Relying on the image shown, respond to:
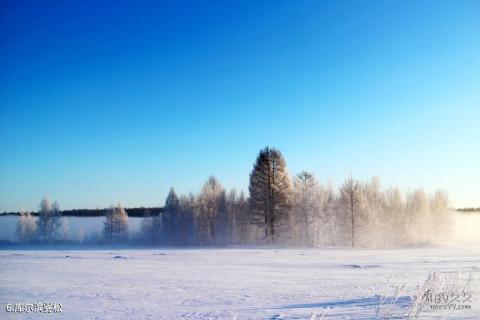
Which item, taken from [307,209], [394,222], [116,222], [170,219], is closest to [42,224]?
[116,222]

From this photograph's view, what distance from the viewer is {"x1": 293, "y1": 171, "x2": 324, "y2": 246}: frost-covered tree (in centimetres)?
5538

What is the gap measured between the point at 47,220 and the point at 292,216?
48131 millimetres

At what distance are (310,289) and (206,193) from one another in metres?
49.7

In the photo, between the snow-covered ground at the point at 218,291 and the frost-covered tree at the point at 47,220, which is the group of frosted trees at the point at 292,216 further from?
the snow-covered ground at the point at 218,291

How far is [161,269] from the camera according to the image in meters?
24.9

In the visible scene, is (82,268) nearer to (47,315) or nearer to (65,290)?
(65,290)

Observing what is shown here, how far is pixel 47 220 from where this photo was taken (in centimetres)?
7550

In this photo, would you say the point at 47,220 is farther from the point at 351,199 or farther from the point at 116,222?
the point at 351,199

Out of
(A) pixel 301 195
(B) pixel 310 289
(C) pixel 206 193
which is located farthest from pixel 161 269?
(C) pixel 206 193

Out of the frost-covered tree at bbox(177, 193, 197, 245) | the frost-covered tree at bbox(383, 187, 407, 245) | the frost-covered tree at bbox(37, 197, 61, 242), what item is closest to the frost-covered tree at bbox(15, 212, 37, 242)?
the frost-covered tree at bbox(37, 197, 61, 242)

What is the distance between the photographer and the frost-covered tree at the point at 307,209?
182 ft

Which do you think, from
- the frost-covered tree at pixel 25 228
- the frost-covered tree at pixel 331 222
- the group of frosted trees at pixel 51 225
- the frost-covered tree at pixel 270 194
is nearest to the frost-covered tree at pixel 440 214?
the frost-covered tree at pixel 331 222

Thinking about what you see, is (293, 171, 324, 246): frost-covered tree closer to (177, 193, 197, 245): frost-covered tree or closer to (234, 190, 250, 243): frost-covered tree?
(234, 190, 250, 243): frost-covered tree

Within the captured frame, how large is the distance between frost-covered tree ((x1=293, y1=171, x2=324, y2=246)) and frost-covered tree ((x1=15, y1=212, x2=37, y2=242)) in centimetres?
5030
